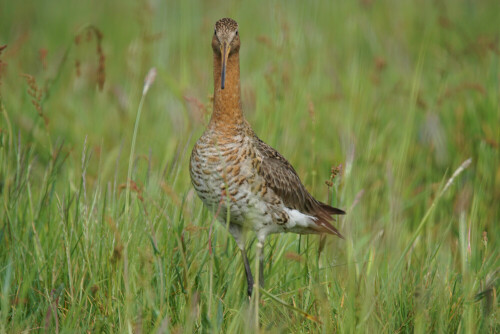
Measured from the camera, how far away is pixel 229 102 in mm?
3967

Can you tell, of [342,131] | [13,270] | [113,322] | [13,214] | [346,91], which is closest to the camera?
[113,322]

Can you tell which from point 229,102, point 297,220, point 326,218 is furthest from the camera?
point 326,218

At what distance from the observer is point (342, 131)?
5.34 metres

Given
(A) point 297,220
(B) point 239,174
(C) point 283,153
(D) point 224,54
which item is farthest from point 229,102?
(C) point 283,153

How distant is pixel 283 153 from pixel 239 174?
1176 millimetres

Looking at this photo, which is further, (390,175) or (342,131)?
(342,131)

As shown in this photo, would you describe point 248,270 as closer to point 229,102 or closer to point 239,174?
point 239,174

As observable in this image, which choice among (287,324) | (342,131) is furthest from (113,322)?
(342,131)

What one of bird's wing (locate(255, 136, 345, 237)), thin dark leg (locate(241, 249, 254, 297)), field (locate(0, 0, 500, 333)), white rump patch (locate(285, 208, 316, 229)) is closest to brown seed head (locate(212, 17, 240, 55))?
field (locate(0, 0, 500, 333))

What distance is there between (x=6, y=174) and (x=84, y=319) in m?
1.12

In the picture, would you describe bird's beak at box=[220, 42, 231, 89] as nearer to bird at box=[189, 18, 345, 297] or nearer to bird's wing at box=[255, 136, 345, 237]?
bird at box=[189, 18, 345, 297]

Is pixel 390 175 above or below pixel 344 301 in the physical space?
above

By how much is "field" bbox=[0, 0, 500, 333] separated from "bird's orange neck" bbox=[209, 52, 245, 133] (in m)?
0.15

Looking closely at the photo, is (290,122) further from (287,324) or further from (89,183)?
(287,324)
